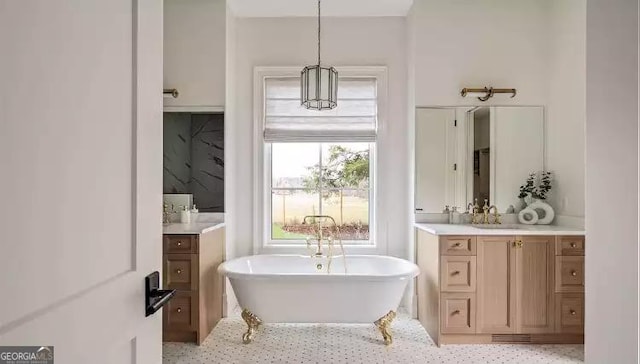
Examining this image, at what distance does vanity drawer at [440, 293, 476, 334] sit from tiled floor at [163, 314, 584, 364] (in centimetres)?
13

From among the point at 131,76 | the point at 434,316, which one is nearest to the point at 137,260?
the point at 131,76

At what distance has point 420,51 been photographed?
3869mm

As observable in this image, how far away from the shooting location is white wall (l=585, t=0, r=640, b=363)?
116cm

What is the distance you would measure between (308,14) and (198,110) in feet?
4.75

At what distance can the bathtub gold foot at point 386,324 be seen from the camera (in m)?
3.15

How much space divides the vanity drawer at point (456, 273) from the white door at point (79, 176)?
101 inches

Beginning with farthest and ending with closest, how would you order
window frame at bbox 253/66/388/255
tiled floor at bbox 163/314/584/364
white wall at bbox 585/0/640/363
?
window frame at bbox 253/66/388/255
tiled floor at bbox 163/314/584/364
white wall at bbox 585/0/640/363

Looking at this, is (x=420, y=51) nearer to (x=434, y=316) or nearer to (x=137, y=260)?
(x=434, y=316)

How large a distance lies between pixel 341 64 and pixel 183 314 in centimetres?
273

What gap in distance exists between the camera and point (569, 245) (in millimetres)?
3174

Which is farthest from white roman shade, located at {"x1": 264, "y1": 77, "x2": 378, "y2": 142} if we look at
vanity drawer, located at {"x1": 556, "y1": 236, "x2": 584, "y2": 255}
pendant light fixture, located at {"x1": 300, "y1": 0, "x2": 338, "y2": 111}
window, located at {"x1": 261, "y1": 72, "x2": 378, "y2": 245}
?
vanity drawer, located at {"x1": 556, "y1": 236, "x2": 584, "y2": 255}

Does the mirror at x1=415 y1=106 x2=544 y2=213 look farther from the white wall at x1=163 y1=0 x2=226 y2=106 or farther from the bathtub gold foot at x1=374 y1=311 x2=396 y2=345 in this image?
the white wall at x1=163 y1=0 x2=226 y2=106

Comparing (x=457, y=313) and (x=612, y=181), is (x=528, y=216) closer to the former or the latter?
(x=457, y=313)

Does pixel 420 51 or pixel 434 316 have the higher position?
pixel 420 51
